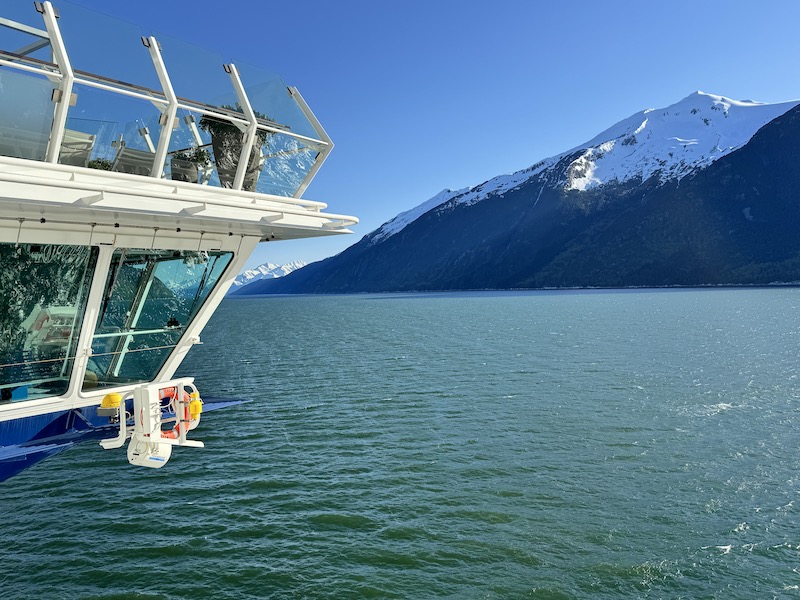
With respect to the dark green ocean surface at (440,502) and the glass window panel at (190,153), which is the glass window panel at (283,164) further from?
the dark green ocean surface at (440,502)

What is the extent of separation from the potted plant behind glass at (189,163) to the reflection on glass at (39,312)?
3.06 meters

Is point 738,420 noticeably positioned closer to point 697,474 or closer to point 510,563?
point 697,474

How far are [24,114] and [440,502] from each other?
14624 millimetres

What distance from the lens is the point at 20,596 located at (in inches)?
438

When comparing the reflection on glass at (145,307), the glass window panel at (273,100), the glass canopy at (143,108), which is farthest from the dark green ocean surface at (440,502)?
the glass window panel at (273,100)

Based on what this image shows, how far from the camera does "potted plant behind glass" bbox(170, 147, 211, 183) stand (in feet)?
47.4

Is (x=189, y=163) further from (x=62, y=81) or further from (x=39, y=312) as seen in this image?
(x=39, y=312)

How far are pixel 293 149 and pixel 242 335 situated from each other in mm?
65105

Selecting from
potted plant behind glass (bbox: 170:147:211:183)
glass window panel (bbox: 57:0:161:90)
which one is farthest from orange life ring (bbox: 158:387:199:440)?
glass window panel (bbox: 57:0:161:90)

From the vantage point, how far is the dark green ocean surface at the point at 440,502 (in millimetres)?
11750

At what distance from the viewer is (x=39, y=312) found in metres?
13.1

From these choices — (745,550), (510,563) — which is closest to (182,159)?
(510,563)

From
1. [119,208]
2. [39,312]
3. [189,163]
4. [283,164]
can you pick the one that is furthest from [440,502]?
[189,163]

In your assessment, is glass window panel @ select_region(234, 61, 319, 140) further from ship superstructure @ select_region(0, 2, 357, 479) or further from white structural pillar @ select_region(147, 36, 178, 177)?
white structural pillar @ select_region(147, 36, 178, 177)
